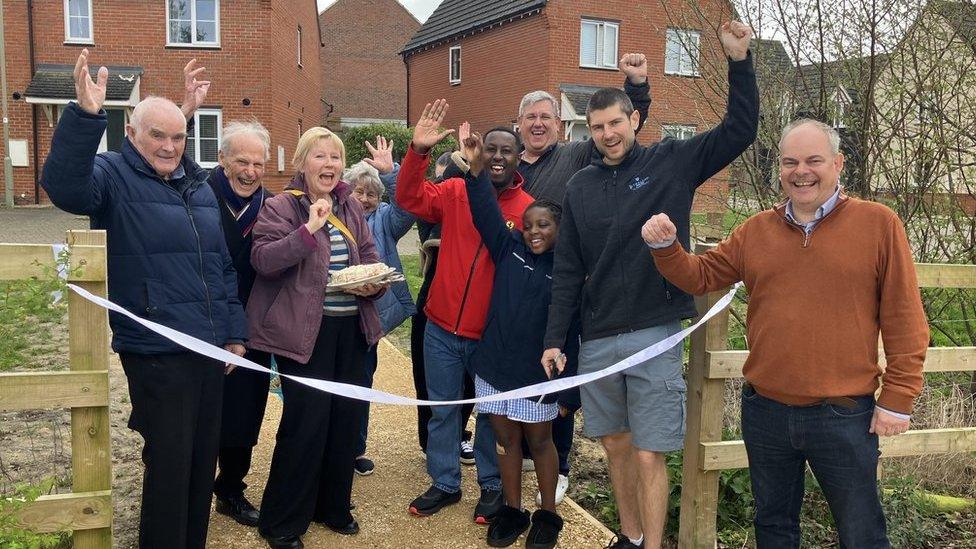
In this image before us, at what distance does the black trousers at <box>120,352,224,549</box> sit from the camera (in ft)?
10.4

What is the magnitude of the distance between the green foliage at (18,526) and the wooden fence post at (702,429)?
2838 mm

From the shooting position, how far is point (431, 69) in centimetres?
3041

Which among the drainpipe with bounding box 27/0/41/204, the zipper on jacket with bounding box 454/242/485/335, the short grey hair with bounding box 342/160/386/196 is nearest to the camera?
the zipper on jacket with bounding box 454/242/485/335

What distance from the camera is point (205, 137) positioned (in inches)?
819

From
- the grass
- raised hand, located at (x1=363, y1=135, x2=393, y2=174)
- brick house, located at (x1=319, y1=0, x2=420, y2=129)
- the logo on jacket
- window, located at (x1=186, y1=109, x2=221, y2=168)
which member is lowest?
the grass

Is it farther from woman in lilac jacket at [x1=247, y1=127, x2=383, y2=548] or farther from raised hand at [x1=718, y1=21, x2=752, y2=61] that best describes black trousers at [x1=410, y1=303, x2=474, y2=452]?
raised hand at [x1=718, y1=21, x2=752, y2=61]

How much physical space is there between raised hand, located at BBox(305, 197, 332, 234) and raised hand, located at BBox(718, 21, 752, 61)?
187 cm

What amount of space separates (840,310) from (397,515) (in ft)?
8.33

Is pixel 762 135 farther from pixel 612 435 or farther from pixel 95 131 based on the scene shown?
pixel 95 131

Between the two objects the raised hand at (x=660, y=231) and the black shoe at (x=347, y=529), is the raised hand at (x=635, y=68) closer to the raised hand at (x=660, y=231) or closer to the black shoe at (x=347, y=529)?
the raised hand at (x=660, y=231)

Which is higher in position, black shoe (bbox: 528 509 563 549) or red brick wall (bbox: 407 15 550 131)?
red brick wall (bbox: 407 15 550 131)

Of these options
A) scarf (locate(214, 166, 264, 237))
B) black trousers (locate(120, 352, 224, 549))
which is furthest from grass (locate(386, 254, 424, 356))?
black trousers (locate(120, 352, 224, 549))

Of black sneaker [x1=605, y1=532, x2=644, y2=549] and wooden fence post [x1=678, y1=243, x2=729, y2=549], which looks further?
wooden fence post [x1=678, y1=243, x2=729, y2=549]

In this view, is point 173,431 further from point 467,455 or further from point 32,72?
point 32,72
